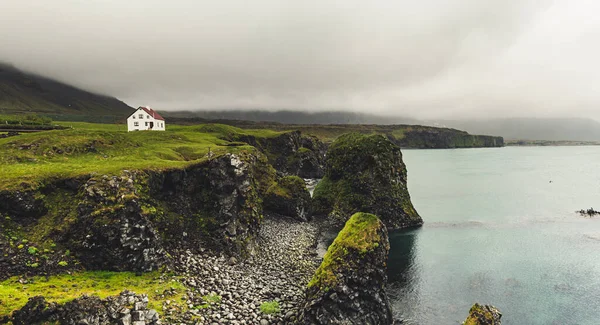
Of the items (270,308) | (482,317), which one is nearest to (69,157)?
(270,308)

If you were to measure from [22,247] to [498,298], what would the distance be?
1805 inches

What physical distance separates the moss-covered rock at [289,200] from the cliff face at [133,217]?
18.8 m

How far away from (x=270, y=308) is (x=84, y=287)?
48.5 ft

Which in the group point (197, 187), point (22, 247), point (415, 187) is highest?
point (197, 187)

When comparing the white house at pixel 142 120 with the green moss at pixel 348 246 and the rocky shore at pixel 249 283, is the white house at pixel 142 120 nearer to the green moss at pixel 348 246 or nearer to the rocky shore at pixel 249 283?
the rocky shore at pixel 249 283

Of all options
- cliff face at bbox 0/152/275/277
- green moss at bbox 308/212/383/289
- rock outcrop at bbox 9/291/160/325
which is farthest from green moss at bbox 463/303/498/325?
cliff face at bbox 0/152/275/277

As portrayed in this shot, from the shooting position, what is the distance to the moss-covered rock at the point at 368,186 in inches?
2322

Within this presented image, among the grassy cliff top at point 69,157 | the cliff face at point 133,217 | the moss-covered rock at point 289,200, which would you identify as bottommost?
the moss-covered rock at point 289,200

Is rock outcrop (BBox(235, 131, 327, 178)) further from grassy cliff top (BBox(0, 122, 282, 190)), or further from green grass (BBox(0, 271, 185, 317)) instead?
green grass (BBox(0, 271, 185, 317))

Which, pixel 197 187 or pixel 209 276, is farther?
pixel 197 187

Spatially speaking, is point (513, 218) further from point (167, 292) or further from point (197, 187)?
point (167, 292)

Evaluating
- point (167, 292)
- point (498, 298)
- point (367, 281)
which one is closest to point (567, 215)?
point (498, 298)

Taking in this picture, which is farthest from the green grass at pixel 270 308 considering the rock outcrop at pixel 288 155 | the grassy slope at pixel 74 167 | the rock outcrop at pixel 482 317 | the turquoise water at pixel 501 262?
the rock outcrop at pixel 288 155

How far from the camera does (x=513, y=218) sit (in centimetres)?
6788
